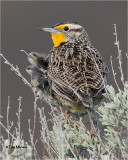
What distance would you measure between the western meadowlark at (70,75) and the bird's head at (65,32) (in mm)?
119

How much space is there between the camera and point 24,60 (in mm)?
10398

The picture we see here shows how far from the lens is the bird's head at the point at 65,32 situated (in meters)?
4.60

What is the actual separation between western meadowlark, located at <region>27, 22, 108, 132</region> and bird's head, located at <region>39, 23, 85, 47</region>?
12cm

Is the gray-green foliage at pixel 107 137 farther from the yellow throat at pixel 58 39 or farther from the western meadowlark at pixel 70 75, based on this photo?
the yellow throat at pixel 58 39

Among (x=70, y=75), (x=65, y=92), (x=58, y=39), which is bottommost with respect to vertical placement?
(x=65, y=92)

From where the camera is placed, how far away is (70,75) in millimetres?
3709

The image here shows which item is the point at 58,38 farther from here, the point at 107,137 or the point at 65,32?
the point at 107,137

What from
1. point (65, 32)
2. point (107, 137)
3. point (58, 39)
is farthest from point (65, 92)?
point (65, 32)

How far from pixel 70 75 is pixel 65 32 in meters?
1.05

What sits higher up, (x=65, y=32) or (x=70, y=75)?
(x=65, y=32)

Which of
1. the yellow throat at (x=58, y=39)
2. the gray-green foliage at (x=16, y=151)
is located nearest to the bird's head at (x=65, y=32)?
the yellow throat at (x=58, y=39)

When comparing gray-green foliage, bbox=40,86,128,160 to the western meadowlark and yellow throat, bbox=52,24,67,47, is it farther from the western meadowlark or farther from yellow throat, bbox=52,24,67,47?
yellow throat, bbox=52,24,67,47

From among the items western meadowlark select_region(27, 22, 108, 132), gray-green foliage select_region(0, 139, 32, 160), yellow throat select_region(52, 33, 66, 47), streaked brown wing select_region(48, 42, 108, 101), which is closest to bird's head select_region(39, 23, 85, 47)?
yellow throat select_region(52, 33, 66, 47)

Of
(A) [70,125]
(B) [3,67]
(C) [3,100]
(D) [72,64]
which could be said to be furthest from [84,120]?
(B) [3,67]
